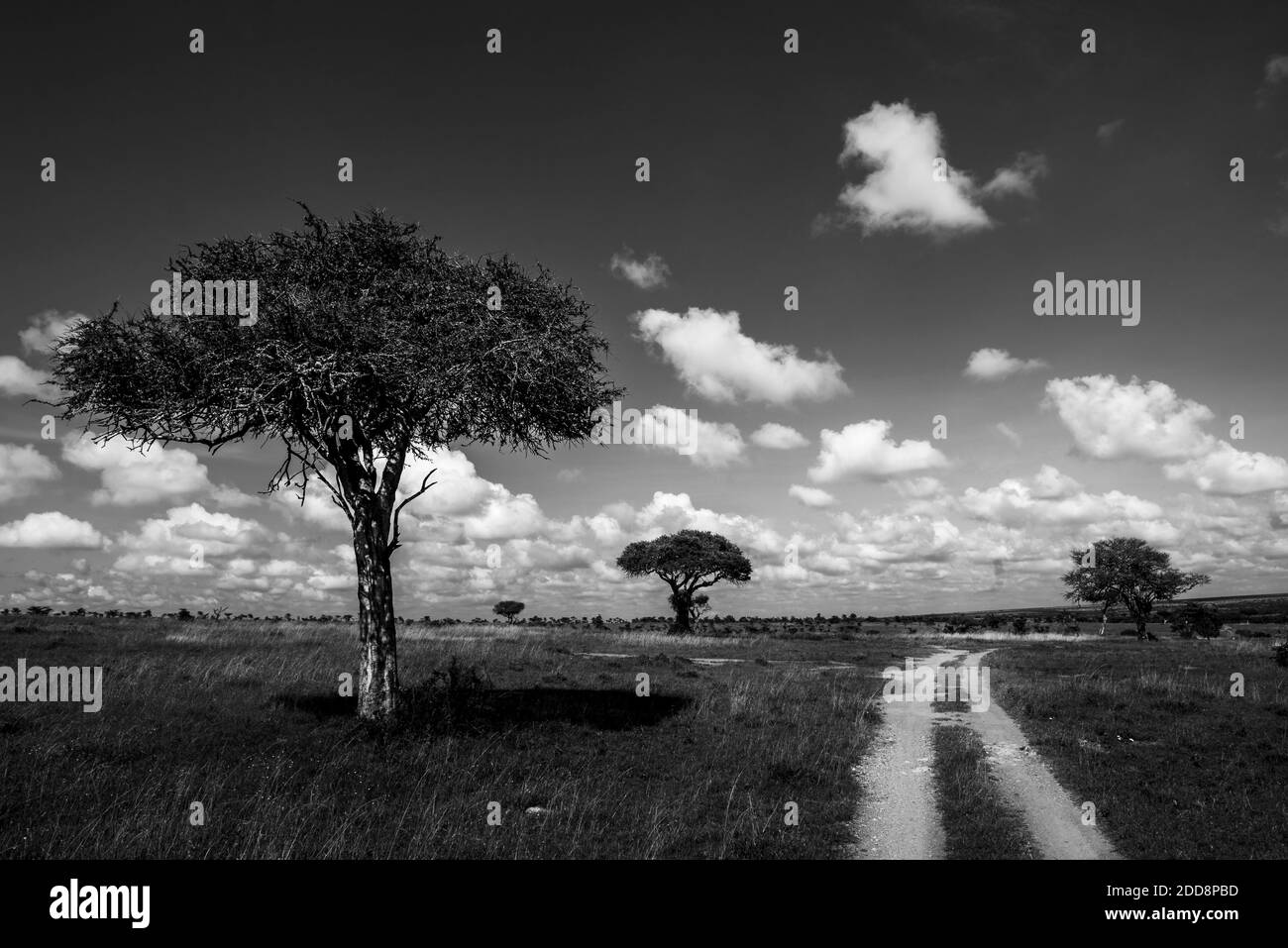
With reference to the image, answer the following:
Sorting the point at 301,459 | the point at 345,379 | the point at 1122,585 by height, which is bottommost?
the point at 1122,585

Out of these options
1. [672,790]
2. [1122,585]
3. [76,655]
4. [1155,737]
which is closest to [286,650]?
[76,655]

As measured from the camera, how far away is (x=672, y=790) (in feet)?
36.8

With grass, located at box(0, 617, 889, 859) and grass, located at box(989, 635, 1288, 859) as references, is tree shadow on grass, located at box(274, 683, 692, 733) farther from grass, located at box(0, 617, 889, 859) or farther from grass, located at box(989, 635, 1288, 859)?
grass, located at box(989, 635, 1288, 859)

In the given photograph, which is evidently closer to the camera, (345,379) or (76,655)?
(345,379)

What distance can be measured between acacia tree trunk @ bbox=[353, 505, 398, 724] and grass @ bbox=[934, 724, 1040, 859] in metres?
9.88

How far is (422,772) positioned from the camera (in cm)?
1102

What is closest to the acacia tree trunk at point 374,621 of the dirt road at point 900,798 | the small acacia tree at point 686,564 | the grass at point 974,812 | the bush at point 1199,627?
the dirt road at point 900,798

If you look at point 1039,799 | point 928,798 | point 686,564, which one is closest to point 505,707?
point 928,798

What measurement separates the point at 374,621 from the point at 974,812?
35.7ft

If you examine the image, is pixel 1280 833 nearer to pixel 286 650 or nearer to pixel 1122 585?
pixel 286 650

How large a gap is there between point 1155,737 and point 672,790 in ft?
40.5

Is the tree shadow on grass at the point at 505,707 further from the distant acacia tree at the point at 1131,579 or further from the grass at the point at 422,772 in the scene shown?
the distant acacia tree at the point at 1131,579

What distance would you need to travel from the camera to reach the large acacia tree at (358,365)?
1216 cm

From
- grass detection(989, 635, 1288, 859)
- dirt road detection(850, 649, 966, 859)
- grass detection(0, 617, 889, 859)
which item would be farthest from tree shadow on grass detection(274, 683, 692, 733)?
grass detection(989, 635, 1288, 859)
